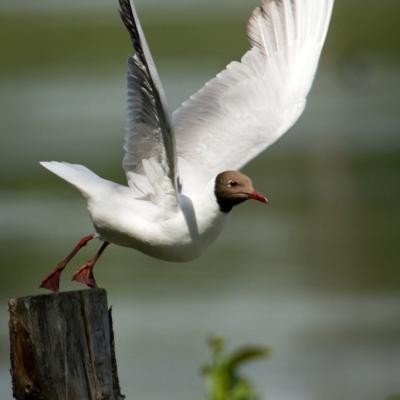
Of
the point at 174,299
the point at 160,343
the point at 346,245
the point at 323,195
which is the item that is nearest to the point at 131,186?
the point at 160,343

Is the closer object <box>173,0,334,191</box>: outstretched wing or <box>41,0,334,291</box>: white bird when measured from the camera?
<box>41,0,334,291</box>: white bird

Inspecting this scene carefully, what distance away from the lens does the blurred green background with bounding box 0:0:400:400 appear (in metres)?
8.98

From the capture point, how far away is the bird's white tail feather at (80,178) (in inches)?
172

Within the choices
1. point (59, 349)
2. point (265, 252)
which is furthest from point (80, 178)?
point (265, 252)

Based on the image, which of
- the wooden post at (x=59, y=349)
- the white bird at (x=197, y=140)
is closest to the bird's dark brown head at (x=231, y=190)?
the white bird at (x=197, y=140)

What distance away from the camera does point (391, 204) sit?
441 inches

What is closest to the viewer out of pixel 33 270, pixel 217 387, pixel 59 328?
pixel 217 387

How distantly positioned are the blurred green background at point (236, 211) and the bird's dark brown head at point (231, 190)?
329cm

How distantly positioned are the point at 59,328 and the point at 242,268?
6953mm

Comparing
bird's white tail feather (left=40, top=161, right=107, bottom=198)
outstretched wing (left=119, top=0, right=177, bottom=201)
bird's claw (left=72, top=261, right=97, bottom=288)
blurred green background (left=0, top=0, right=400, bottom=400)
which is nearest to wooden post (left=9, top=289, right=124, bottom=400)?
outstretched wing (left=119, top=0, right=177, bottom=201)

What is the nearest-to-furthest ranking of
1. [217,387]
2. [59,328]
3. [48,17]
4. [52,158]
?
[217,387] → [59,328] → [52,158] → [48,17]

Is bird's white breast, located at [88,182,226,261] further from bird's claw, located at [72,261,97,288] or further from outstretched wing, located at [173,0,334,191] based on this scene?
outstretched wing, located at [173,0,334,191]

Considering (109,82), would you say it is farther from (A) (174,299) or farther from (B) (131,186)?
(B) (131,186)

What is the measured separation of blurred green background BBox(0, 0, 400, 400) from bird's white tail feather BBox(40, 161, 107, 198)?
124 inches
